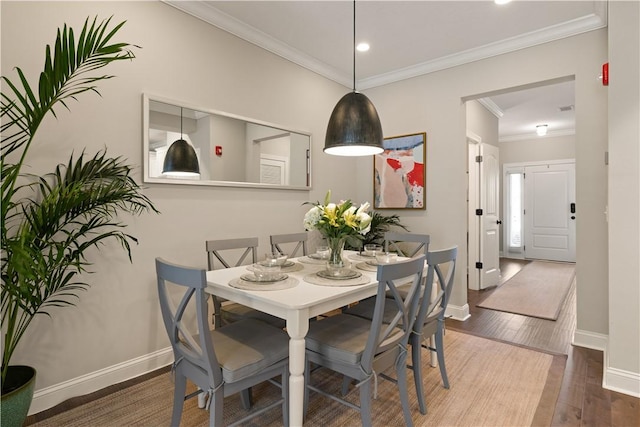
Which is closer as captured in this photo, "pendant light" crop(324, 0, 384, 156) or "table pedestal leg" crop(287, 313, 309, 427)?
"table pedestal leg" crop(287, 313, 309, 427)

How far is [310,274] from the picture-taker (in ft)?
6.98

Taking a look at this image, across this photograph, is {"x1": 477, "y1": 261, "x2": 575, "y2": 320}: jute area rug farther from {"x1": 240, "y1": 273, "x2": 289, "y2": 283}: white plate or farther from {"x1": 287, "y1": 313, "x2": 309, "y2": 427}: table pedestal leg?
{"x1": 287, "y1": 313, "x2": 309, "y2": 427}: table pedestal leg

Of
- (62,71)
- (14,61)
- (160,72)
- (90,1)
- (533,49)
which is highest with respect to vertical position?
(533,49)

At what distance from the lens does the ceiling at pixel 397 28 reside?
104 inches

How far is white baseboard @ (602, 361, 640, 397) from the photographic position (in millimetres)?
2145

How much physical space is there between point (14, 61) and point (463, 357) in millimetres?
3514

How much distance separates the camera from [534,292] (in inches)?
183

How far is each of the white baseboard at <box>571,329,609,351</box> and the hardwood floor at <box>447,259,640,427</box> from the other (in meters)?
0.06

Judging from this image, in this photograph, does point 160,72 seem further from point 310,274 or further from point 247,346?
point 247,346

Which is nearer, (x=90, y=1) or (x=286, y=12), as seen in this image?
(x=90, y=1)

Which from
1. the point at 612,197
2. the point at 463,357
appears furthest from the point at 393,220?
the point at 612,197

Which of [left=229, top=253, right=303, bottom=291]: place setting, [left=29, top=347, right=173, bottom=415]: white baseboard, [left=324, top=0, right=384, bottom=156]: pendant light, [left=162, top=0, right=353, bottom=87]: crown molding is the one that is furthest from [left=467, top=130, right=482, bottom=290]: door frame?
[left=29, top=347, right=173, bottom=415]: white baseboard

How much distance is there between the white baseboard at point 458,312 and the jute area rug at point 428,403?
3.28ft

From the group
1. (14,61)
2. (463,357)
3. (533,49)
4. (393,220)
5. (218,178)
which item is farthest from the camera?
(393,220)
